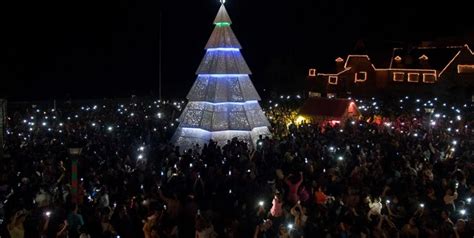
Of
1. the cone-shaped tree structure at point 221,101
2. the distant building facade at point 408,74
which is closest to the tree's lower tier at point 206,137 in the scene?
the cone-shaped tree structure at point 221,101

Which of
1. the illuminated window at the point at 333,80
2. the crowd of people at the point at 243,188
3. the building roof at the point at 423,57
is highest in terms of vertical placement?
the building roof at the point at 423,57

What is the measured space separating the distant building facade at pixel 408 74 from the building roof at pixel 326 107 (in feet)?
63.8

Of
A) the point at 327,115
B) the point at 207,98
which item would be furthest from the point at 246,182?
the point at 327,115

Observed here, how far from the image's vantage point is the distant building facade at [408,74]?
46.2 meters

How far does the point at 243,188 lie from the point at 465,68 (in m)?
40.5

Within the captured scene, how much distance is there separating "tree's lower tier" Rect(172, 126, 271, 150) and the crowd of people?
128 cm

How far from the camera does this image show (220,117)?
19.5 m

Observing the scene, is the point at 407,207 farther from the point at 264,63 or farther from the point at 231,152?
the point at 264,63

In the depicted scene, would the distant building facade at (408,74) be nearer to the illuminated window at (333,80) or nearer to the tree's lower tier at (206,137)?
the illuminated window at (333,80)

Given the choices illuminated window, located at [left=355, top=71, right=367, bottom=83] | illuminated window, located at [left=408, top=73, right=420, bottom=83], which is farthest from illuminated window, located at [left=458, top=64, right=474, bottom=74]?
illuminated window, located at [left=355, top=71, right=367, bottom=83]

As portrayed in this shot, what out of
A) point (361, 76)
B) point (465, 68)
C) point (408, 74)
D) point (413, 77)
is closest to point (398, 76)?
point (408, 74)

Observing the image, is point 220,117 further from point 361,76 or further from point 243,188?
point 361,76

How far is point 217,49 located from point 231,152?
555cm

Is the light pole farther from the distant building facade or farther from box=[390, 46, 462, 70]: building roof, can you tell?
box=[390, 46, 462, 70]: building roof
